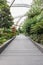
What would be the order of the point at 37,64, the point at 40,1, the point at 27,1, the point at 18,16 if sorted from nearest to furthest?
the point at 37,64 → the point at 40,1 → the point at 27,1 → the point at 18,16

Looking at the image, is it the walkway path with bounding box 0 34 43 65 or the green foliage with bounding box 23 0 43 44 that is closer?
the walkway path with bounding box 0 34 43 65

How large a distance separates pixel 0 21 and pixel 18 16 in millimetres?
61387

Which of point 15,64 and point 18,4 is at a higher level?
point 15,64

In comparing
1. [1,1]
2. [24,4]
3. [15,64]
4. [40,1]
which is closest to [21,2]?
[24,4]

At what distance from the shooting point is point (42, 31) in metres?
22.8

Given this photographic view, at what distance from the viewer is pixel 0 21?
3788 cm

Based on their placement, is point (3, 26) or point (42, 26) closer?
point (42, 26)

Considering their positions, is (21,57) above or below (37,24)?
below

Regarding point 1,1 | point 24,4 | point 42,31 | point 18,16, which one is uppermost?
point 1,1

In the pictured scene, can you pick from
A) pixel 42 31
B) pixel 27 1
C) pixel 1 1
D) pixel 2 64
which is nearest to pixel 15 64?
pixel 2 64

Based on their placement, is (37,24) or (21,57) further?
(37,24)

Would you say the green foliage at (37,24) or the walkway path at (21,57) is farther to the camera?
the green foliage at (37,24)

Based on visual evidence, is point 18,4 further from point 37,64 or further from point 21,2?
point 37,64

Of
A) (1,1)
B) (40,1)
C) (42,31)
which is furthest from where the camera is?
(40,1)
